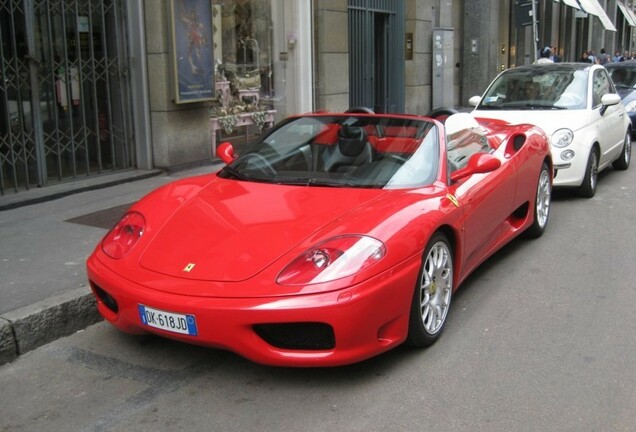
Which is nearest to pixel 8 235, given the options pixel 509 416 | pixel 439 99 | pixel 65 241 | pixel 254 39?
pixel 65 241

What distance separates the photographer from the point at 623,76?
1498 centimetres

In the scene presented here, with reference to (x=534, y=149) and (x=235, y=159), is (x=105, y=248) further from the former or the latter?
(x=534, y=149)

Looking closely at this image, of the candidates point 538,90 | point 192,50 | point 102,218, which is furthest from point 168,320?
point 538,90

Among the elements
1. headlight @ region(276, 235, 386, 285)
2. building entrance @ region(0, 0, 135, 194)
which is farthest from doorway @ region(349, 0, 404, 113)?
headlight @ region(276, 235, 386, 285)

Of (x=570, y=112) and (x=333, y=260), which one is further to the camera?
(x=570, y=112)

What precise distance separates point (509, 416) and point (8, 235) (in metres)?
4.78

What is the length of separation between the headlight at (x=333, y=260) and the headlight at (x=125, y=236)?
1.07 metres

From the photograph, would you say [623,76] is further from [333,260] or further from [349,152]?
[333,260]

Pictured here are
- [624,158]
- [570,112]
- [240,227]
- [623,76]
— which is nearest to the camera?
[240,227]

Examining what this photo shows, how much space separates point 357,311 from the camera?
3365 millimetres

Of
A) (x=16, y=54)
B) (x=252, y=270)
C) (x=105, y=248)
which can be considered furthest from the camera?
(x=16, y=54)

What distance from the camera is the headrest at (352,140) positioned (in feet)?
15.6

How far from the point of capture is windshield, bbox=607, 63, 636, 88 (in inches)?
578

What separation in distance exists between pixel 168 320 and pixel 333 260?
886 mm
